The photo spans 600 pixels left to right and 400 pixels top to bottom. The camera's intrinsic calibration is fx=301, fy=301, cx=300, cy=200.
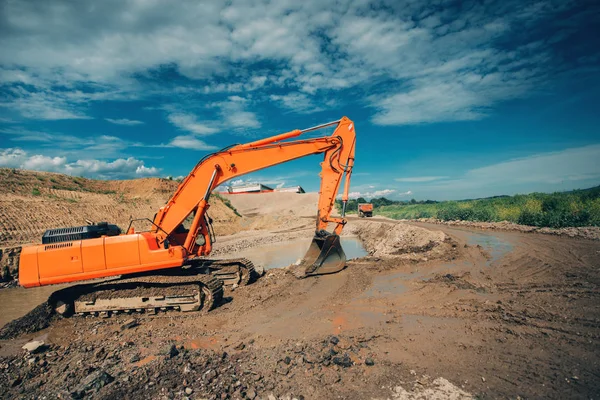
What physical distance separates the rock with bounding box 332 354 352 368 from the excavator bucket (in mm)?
5070

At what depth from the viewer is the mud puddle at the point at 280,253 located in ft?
54.2

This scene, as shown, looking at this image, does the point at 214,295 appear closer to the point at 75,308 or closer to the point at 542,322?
the point at 75,308

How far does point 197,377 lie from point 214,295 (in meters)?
3.28

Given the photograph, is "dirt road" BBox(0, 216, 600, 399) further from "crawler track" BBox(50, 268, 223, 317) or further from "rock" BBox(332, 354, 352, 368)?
"crawler track" BBox(50, 268, 223, 317)

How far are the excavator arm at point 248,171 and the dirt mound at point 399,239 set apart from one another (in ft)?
17.8

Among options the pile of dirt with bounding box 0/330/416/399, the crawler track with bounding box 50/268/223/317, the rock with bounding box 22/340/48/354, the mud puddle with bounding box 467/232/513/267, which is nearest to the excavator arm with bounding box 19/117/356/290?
the crawler track with bounding box 50/268/223/317

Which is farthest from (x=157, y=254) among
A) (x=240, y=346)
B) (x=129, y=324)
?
(x=240, y=346)

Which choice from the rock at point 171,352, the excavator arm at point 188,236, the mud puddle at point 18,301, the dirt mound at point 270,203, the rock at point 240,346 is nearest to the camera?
the rock at point 171,352

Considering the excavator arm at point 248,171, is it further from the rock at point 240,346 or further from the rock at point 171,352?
the rock at point 240,346

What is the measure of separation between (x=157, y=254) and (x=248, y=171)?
10.8 feet

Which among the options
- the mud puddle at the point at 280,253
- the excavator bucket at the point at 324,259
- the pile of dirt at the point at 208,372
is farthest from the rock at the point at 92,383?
the mud puddle at the point at 280,253

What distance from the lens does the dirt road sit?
157 inches

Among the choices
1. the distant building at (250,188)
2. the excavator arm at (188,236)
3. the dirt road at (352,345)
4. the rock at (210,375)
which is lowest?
the dirt road at (352,345)

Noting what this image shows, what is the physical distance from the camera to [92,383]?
4.14m
